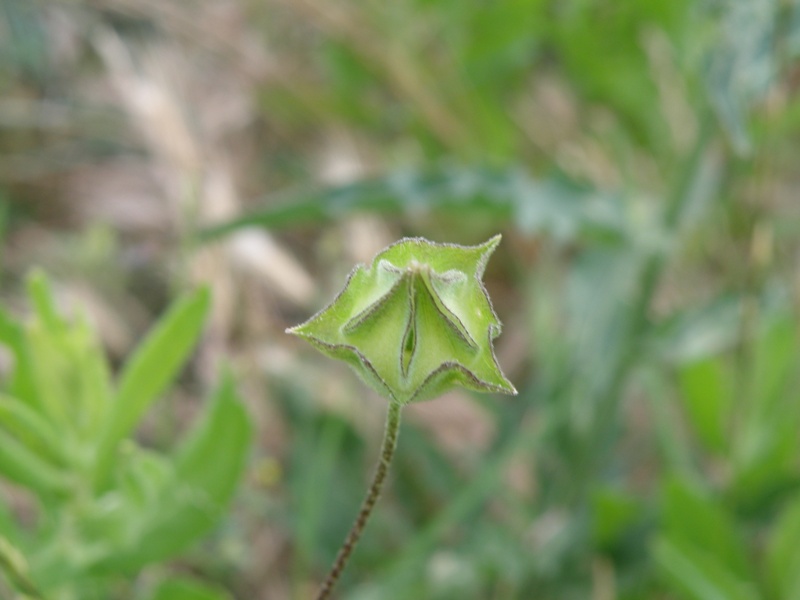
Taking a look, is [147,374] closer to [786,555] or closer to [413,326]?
[413,326]

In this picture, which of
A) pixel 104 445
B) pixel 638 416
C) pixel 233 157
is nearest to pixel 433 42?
pixel 233 157

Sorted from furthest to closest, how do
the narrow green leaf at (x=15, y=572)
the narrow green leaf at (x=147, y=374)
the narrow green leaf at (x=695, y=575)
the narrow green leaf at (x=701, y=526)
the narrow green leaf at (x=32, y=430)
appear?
the narrow green leaf at (x=701, y=526) → the narrow green leaf at (x=695, y=575) → the narrow green leaf at (x=147, y=374) → the narrow green leaf at (x=32, y=430) → the narrow green leaf at (x=15, y=572)

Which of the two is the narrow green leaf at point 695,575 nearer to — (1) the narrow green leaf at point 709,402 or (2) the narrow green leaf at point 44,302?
(1) the narrow green leaf at point 709,402

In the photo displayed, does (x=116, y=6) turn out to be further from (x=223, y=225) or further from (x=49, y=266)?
(x=223, y=225)

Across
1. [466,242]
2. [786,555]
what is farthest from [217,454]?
[466,242]

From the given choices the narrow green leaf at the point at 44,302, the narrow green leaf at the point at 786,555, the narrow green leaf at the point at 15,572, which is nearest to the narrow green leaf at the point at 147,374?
the narrow green leaf at the point at 44,302

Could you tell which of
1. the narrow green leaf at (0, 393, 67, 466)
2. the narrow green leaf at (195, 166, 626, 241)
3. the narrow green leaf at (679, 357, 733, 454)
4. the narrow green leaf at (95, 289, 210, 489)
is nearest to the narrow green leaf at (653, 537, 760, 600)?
the narrow green leaf at (679, 357, 733, 454)
